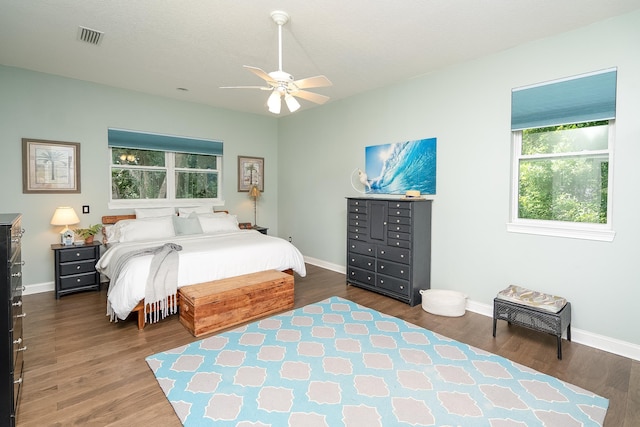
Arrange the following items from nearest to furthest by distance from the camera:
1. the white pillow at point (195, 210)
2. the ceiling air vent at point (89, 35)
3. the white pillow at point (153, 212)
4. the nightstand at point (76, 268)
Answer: the ceiling air vent at point (89, 35)
the nightstand at point (76, 268)
the white pillow at point (153, 212)
the white pillow at point (195, 210)

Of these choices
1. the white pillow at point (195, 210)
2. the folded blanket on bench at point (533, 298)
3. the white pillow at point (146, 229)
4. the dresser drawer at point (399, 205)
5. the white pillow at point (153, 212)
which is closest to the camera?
the folded blanket on bench at point (533, 298)

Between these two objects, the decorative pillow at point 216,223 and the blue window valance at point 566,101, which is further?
the decorative pillow at point 216,223

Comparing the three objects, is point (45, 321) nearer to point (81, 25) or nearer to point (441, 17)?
point (81, 25)

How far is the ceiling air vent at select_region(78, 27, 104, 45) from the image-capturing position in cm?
299

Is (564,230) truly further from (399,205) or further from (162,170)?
(162,170)

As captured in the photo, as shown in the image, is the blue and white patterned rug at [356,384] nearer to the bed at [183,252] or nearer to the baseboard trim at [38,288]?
the bed at [183,252]

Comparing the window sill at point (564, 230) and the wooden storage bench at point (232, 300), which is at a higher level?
the window sill at point (564, 230)

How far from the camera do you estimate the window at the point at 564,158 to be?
2865mm

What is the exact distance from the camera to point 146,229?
4445 millimetres

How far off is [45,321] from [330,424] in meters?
3.24

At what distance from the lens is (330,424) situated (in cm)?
191

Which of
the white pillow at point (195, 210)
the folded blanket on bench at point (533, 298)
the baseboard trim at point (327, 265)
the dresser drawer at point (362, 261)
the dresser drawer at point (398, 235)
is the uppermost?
the white pillow at point (195, 210)

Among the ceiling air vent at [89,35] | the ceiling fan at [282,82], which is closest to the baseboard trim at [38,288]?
the ceiling air vent at [89,35]

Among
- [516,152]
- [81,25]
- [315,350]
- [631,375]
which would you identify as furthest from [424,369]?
[81,25]
